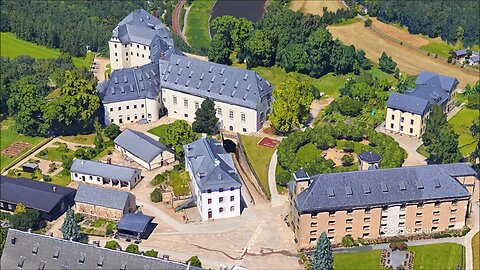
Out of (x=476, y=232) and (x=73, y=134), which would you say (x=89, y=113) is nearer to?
(x=73, y=134)

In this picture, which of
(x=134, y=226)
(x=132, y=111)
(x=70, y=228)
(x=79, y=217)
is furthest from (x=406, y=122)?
(x=70, y=228)

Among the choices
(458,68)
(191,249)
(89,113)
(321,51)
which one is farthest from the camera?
(458,68)

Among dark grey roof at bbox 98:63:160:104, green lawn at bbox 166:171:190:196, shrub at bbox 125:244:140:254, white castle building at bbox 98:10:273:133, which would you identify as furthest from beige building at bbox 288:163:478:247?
dark grey roof at bbox 98:63:160:104

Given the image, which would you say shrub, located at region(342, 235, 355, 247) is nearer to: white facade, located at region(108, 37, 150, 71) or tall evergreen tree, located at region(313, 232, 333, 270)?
tall evergreen tree, located at region(313, 232, 333, 270)

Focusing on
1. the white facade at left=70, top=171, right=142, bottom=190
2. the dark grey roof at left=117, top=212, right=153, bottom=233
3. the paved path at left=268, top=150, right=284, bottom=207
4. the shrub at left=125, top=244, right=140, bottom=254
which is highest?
the shrub at left=125, top=244, right=140, bottom=254

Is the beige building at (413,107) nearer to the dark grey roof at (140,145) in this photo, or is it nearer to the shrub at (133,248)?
the dark grey roof at (140,145)

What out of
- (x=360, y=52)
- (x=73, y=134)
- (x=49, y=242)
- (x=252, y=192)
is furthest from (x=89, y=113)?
(x=360, y=52)

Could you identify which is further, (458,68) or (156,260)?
(458,68)
